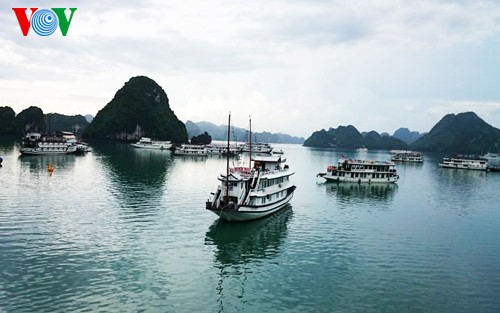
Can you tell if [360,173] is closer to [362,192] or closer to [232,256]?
[362,192]

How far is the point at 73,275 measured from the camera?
96.7 feet

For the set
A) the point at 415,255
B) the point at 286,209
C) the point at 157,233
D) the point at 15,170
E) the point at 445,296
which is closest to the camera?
the point at 445,296

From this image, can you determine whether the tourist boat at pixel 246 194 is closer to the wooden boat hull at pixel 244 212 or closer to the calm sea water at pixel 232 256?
the wooden boat hull at pixel 244 212

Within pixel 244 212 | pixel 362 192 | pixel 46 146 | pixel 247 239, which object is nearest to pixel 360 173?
pixel 362 192

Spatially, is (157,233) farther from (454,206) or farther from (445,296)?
(454,206)

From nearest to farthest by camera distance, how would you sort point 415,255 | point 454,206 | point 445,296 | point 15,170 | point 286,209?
point 445,296
point 415,255
point 286,209
point 454,206
point 15,170

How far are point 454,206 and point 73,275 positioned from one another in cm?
6784

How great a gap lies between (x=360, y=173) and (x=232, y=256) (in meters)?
72.5

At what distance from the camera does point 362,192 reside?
283ft

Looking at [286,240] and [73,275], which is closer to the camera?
[73,275]

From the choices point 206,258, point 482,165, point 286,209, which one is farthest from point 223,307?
point 482,165

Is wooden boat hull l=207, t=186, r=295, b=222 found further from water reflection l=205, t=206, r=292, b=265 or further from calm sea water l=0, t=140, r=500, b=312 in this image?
calm sea water l=0, t=140, r=500, b=312

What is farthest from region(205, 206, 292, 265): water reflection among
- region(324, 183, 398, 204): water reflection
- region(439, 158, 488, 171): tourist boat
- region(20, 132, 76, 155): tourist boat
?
region(439, 158, 488, 171): tourist boat

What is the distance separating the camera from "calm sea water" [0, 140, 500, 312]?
26984 mm
